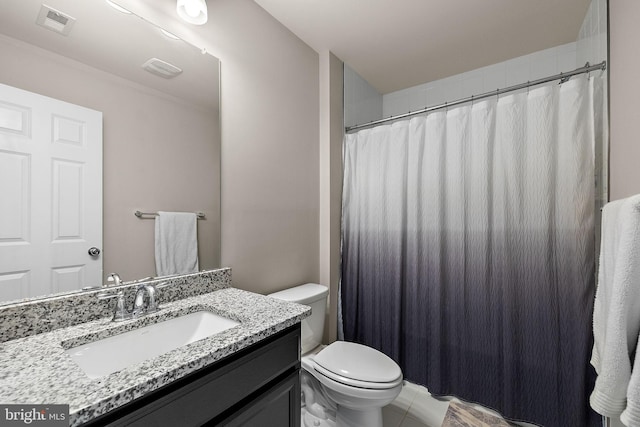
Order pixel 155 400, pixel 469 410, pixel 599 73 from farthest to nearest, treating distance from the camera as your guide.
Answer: pixel 469 410
pixel 599 73
pixel 155 400

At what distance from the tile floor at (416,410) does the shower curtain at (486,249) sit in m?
0.08

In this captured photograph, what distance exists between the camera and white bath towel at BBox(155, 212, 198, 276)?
1.13 metres

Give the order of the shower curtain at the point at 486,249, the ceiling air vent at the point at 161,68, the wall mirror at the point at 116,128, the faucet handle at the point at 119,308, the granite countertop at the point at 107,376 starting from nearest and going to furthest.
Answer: the granite countertop at the point at 107,376 < the wall mirror at the point at 116,128 < the faucet handle at the point at 119,308 < the ceiling air vent at the point at 161,68 < the shower curtain at the point at 486,249

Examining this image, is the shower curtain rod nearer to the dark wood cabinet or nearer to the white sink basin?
the dark wood cabinet

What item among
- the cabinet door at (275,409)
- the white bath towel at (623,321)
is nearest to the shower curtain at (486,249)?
the white bath towel at (623,321)

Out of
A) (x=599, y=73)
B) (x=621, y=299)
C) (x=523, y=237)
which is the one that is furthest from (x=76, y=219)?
(x=599, y=73)

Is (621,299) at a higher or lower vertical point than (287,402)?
higher

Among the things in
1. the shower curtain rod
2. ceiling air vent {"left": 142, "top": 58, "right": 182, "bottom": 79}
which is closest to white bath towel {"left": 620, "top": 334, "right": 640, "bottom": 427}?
the shower curtain rod

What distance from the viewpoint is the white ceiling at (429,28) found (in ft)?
5.02

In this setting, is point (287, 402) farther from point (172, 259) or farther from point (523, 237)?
point (523, 237)

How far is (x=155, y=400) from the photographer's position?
593 millimetres

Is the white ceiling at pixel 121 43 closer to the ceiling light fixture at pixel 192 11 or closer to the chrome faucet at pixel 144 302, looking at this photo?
the ceiling light fixture at pixel 192 11

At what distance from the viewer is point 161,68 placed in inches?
45.8

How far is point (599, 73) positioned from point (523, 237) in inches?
34.8
